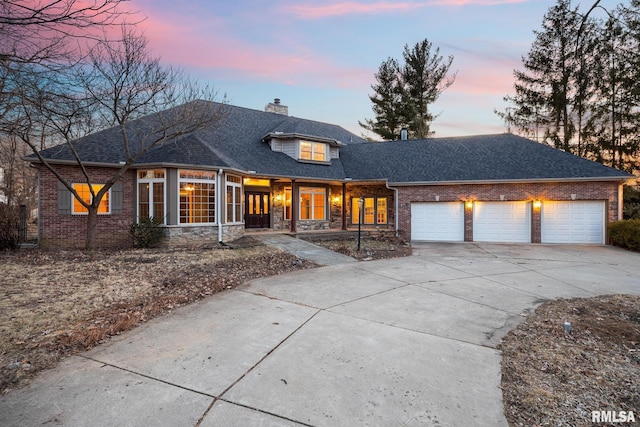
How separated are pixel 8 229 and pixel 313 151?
1323 cm

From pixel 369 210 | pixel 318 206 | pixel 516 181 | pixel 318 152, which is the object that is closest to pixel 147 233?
pixel 318 206

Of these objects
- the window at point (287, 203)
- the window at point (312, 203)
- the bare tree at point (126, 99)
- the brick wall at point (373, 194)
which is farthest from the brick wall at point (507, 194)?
the bare tree at point (126, 99)

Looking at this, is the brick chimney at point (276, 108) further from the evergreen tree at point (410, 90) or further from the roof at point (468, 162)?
the evergreen tree at point (410, 90)

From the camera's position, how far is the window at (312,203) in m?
17.1

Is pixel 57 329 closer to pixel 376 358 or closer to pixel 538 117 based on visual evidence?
pixel 376 358

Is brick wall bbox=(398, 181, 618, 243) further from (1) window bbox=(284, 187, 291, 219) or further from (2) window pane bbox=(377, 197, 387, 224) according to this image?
(1) window bbox=(284, 187, 291, 219)

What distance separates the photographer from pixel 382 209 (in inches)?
735

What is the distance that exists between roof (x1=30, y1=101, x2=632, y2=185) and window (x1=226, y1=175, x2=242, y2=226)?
68 centimetres

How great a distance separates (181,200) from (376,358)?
10634 millimetres

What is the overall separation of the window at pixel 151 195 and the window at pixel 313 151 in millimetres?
7679

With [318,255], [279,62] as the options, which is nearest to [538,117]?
[279,62]

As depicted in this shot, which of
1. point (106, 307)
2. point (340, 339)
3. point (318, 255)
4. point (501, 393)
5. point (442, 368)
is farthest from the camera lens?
point (318, 255)

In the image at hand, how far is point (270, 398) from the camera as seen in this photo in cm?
263

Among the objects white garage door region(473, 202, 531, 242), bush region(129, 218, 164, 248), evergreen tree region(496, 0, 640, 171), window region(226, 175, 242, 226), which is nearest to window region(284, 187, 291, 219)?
window region(226, 175, 242, 226)
